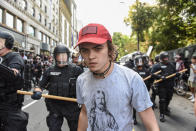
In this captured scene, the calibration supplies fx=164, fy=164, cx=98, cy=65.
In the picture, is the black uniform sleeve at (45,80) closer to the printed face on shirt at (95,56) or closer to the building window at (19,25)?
the printed face on shirt at (95,56)

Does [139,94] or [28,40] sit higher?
[28,40]

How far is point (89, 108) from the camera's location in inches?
55.1

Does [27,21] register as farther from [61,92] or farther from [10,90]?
[10,90]

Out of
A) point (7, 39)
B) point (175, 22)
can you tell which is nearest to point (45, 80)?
point (7, 39)

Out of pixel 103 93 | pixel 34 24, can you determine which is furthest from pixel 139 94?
pixel 34 24

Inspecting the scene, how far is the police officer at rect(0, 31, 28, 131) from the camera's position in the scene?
2383 millimetres

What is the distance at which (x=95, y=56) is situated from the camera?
1266mm

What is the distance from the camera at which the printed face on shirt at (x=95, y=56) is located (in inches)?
50.0

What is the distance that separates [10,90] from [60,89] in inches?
34.1

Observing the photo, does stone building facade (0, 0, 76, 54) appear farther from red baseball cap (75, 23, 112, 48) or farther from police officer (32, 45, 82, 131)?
red baseball cap (75, 23, 112, 48)

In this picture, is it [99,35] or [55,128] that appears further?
[55,128]

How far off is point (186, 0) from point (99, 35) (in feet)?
44.7

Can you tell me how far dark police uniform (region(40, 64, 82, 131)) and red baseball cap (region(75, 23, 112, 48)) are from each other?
182cm

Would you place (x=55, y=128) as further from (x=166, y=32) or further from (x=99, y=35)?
(x=166, y=32)
